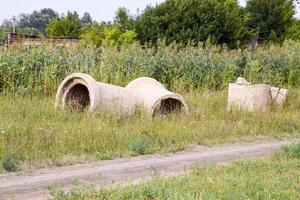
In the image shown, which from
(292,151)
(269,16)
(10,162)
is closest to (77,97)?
(10,162)

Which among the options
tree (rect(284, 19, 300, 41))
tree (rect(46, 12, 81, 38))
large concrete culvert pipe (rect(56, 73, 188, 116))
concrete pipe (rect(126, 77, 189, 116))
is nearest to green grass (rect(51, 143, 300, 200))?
large concrete culvert pipe (rect(56, 73, 188, 116))

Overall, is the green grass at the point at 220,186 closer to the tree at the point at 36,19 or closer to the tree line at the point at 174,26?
the tree line at the point at 174,26

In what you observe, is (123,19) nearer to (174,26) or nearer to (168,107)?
(174,26)

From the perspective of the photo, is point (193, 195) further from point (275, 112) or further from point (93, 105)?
point (275, 112)

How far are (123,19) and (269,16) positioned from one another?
45.4 feet

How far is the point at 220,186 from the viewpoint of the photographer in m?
6.57

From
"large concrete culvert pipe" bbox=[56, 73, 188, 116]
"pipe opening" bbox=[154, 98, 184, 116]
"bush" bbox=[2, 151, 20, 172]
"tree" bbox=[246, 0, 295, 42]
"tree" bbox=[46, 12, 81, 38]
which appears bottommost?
"bush" bbox=[2, 151, 20, 172]

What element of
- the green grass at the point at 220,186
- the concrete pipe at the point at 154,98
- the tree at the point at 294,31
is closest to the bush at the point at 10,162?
the green grass at the point at 220,186

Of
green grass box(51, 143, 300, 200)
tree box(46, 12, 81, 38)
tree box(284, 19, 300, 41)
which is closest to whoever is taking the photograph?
green grass box(51, 143, 300, 200)

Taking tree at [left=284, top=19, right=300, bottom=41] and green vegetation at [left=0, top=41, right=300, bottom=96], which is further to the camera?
tree at [left=284, top=19, right=300, bottom=41]

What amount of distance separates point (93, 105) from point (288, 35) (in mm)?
32804

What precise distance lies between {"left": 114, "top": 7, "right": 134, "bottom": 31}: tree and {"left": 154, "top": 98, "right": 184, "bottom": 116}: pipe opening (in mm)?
19952

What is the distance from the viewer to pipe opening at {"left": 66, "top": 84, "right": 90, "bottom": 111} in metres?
12.1

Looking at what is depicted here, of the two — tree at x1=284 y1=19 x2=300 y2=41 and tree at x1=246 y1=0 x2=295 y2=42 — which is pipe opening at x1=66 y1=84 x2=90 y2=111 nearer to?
tree at x1=284 y1=19 x2=300 y2=41
